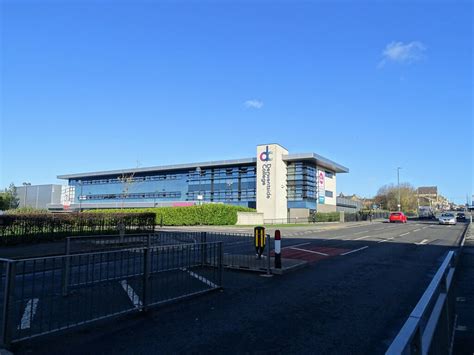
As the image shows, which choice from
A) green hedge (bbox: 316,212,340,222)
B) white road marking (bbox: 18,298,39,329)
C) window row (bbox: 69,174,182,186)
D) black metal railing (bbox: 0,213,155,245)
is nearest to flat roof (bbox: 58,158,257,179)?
window row (bbox: 69,174,182,186)

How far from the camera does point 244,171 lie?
6462 centimetres

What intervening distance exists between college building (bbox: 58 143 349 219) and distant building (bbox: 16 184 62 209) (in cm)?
1041

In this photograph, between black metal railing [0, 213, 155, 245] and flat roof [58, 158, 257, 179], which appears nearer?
black metal railing [0, 213, 155, 245]

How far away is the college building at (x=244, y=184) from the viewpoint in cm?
5766

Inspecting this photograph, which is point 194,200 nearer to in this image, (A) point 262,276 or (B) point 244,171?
(B) point 244,171

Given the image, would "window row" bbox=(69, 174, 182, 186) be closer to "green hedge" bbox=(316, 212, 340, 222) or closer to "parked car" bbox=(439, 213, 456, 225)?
"green hedge" bbox=(316, 212, 340, 222)

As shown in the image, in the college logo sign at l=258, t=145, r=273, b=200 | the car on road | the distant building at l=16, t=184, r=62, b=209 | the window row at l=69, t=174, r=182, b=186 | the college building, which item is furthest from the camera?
the distant building at l=16, t=184, r=62, b=209

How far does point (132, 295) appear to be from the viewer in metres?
7.61

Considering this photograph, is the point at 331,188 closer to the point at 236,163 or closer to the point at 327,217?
the point at 327,217

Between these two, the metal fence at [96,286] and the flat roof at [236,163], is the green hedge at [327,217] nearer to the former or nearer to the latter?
the flat roof at [236,163]

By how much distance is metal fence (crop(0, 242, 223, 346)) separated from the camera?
214 inches

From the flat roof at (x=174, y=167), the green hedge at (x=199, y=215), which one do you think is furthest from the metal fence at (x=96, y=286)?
the flat roof at (x=174, y=167)

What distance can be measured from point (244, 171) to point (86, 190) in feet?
153

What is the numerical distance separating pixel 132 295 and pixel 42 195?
322 ft
